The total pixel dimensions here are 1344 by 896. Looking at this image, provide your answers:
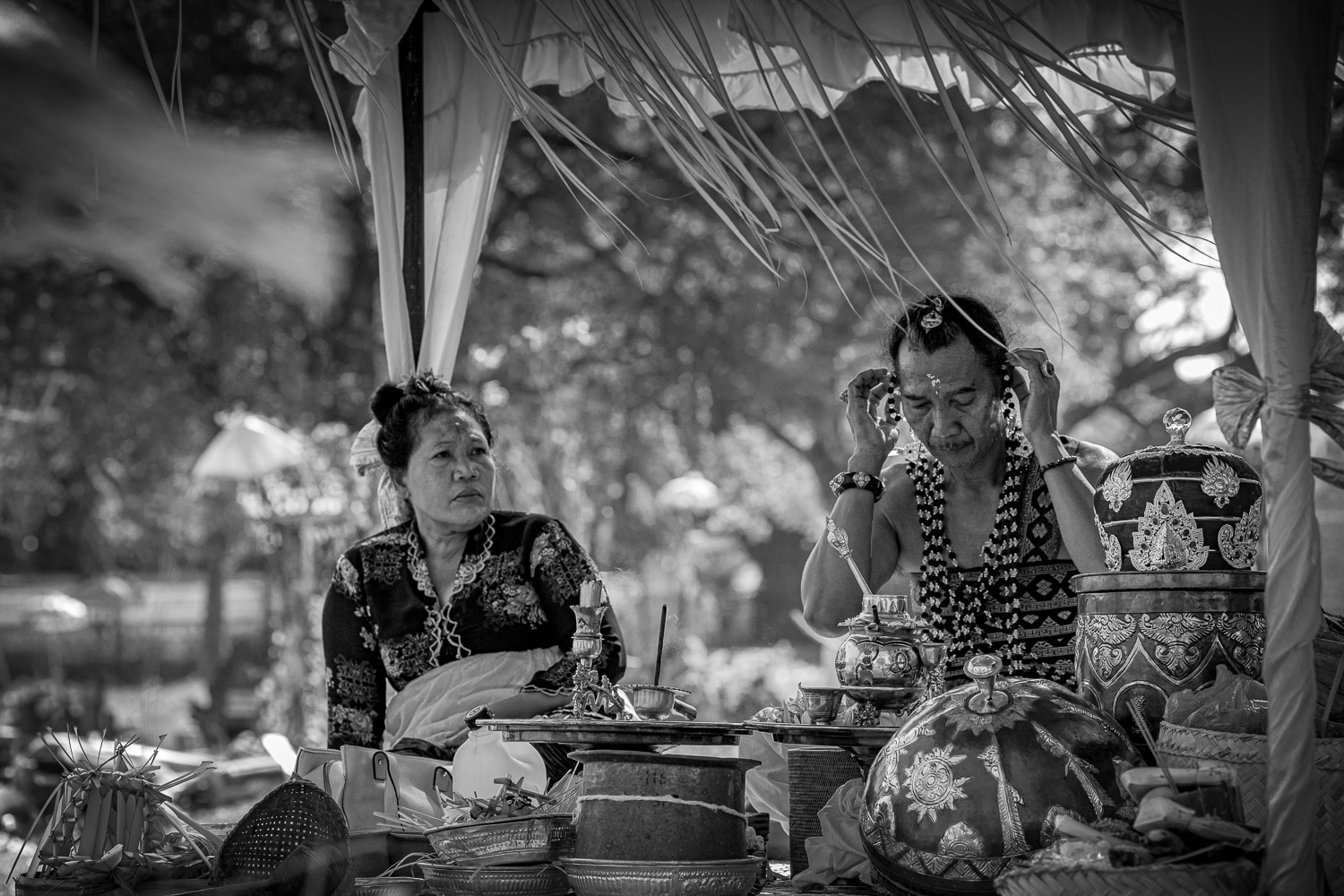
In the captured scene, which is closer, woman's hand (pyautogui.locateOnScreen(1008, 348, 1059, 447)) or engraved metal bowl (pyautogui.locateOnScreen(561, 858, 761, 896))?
engraved metal bowl (pyautogui.locateOnScreen(561, 858, 761, 896))

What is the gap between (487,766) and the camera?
330 cm

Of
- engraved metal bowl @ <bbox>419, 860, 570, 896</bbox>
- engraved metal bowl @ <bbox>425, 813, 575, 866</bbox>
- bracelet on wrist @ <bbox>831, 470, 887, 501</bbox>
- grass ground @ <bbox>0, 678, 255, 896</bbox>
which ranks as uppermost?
bracelet on wrist @ <bbox>831, 470, 887, 501</bbox>

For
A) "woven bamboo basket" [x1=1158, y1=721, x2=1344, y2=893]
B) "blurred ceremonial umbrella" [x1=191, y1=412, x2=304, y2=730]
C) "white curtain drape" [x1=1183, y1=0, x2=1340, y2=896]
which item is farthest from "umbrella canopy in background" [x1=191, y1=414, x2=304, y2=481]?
"white curtain drape" [x1=1183, y1=0, x2=1340, y2=896]

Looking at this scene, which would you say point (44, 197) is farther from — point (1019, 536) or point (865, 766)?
point (1019, 536)

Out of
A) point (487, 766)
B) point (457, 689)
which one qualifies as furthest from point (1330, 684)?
point (457, 689)

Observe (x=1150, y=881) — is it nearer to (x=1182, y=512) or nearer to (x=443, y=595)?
(x=1182, y=512)

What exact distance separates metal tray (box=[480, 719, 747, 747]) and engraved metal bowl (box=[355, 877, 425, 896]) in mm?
382

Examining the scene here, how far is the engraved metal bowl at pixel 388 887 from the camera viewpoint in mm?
2781

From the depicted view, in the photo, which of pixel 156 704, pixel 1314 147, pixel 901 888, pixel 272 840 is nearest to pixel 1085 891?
pixel 901 888

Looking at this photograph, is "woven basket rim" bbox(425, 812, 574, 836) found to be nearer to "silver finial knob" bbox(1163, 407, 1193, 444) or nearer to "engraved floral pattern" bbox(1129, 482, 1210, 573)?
"engraved floral pattern" bbox(1129, 482, 1210, 573)

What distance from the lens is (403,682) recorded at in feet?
13.6

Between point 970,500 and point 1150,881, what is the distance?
1.94 metres

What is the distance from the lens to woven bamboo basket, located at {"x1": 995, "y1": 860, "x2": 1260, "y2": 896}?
1.95 m

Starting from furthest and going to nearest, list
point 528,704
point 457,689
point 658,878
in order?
1. point 457,689
2. point 528,704
3. point 658,878
